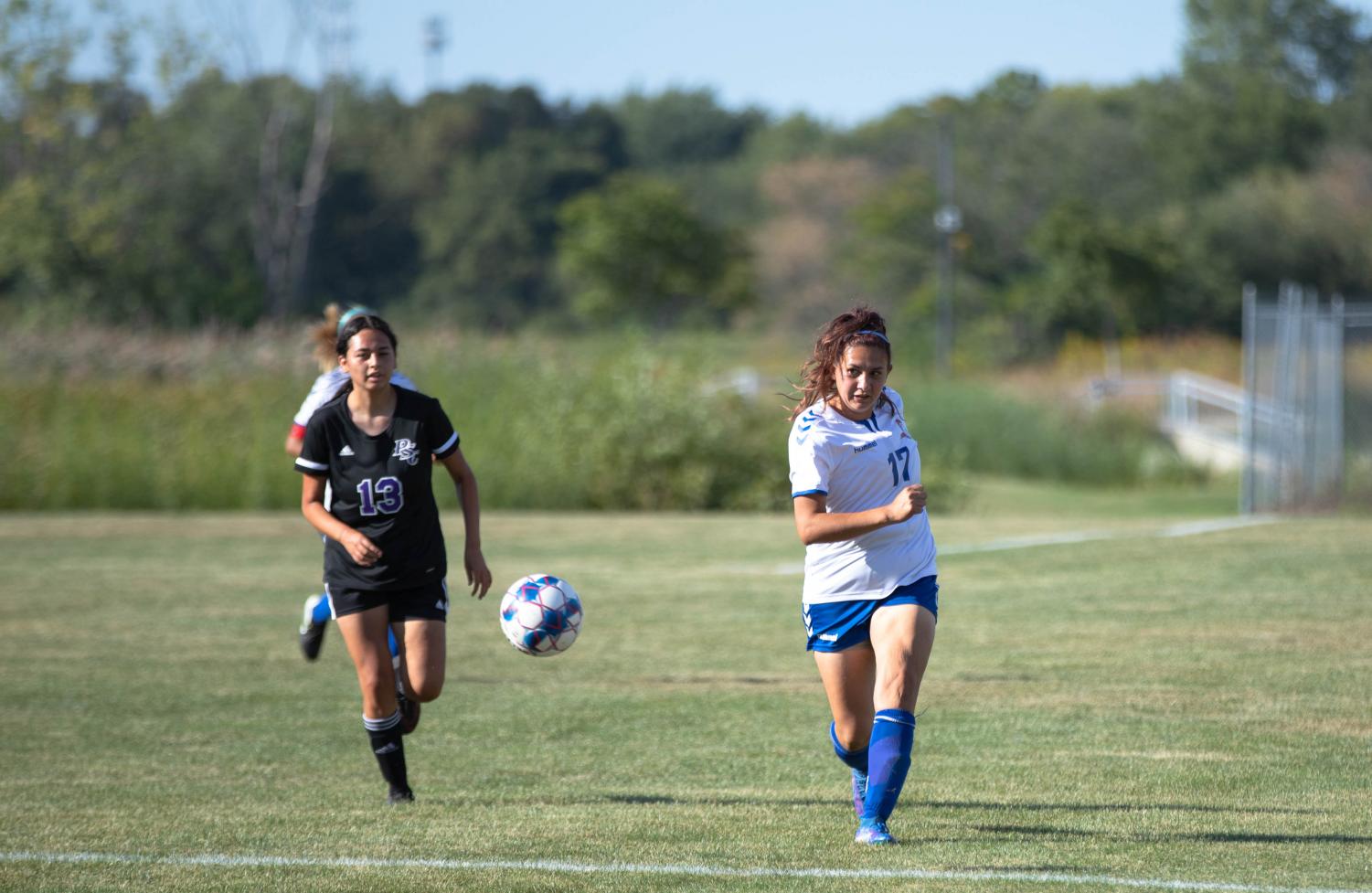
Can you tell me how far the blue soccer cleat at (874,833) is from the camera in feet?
19.3

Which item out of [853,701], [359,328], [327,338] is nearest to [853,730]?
[853,701]

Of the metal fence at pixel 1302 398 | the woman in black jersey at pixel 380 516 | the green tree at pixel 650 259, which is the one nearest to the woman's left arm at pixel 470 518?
the woman in black jersey at pixel 380 516

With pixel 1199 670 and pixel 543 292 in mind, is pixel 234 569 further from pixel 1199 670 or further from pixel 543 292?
pixel 543 292

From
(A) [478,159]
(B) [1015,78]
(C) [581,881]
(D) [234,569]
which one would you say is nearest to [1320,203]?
(B) [1015,78]

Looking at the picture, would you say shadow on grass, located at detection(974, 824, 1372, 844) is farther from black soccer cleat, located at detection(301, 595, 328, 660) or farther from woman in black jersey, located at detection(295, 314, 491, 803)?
black soccer cleat, located at detection(301, 595, 328, 660)

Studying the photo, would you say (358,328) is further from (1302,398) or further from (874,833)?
(1302,398)

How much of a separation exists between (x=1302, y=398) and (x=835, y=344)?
14.9 metres

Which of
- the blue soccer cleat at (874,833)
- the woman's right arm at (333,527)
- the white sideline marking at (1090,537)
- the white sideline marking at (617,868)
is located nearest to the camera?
the white sideline marking at (617,868)

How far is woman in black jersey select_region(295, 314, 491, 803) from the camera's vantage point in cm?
675

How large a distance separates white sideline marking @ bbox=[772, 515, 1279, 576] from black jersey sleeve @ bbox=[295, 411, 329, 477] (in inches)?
401

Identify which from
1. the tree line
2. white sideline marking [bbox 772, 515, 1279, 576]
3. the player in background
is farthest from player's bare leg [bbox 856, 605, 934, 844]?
the tree line

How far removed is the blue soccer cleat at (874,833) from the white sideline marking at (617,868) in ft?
1.15

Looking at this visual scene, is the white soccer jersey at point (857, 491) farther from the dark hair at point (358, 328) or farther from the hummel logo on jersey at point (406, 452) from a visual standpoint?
the dark hair at point (358, 328)

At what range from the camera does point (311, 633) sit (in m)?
10.4
